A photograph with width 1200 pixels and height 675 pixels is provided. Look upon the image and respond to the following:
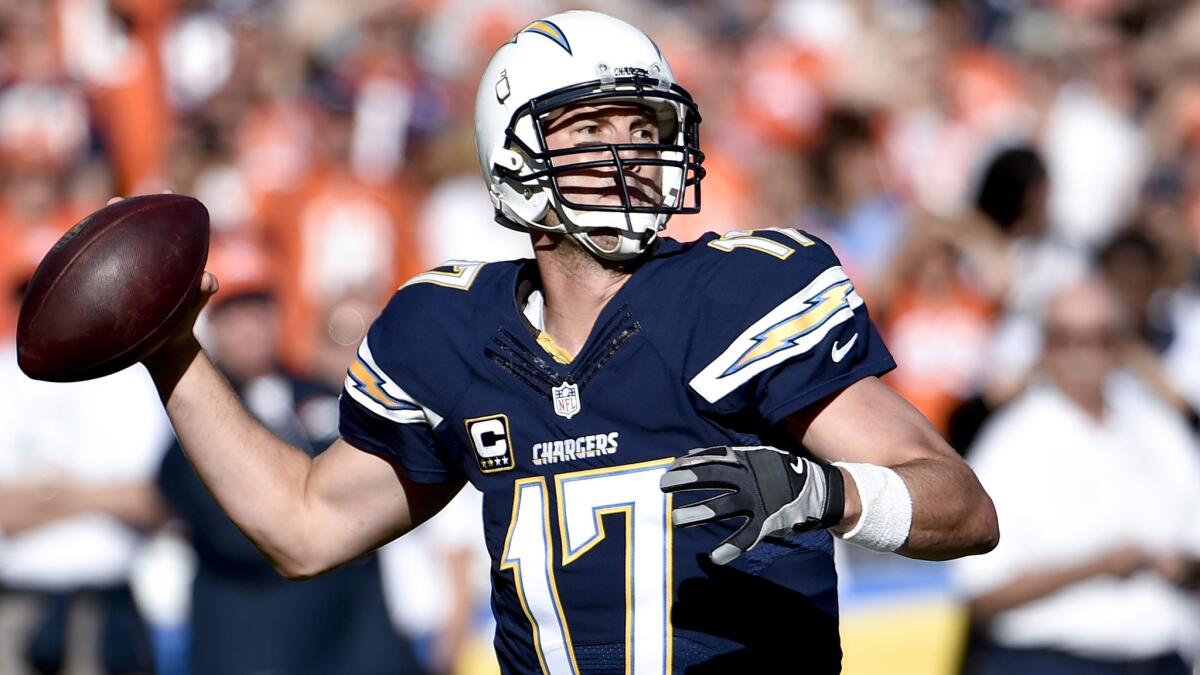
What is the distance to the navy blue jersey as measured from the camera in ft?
8.95

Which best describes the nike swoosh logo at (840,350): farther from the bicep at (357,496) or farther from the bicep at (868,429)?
the bicep at (357,496)

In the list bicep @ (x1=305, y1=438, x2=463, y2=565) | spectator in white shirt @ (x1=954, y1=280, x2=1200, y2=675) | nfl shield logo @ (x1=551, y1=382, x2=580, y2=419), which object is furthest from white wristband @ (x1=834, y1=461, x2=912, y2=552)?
spectator in white shirt @ (x1=954, y1=280, x2=1200, y2=675)

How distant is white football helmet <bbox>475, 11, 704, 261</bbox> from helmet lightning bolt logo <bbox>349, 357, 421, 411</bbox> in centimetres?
39

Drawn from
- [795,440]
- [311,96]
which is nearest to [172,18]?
[311,96]

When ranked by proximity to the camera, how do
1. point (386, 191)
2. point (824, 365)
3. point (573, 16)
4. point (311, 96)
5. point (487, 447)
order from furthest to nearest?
point (311, 96)
point (386, 191)
point (573, 16)
point (487, 447)
point (824, 365)

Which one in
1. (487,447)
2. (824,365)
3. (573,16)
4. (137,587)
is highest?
(573,16)

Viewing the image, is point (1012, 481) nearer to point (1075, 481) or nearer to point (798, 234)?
point (1075, 481)

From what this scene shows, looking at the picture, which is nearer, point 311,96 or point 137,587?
point 137,587

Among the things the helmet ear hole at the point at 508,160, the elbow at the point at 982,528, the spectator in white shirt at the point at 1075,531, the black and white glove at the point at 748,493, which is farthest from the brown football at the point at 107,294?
the spectator in white shirt at the point at 1075,531

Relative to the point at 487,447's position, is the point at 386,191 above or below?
below

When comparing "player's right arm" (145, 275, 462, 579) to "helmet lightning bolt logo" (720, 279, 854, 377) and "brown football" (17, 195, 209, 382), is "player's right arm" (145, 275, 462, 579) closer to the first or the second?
"brown football" (17, 195, 209, 382)

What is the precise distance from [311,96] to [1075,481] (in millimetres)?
4462

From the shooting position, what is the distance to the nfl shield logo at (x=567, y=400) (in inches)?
111

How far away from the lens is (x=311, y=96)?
8125 mm
